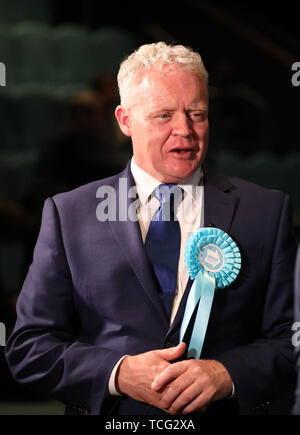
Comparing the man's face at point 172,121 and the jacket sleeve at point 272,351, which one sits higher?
the man's face at point 172,121

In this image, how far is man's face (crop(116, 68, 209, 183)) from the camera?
1.53 m

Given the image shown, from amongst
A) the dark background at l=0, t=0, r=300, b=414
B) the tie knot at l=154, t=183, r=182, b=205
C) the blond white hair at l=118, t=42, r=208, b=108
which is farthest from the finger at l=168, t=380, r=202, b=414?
the dark background at l=0, t=0, r=300, b=414

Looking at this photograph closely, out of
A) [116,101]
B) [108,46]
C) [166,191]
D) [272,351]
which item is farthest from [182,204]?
[108,46]

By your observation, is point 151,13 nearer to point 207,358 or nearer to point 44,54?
point 44,54

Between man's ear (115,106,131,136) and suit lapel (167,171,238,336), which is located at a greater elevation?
man's ear (115,106,131,136)

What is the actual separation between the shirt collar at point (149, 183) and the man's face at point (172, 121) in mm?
35

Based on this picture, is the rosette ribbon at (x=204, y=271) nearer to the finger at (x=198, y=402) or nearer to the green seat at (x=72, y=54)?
the finger at (x=198, y=402)

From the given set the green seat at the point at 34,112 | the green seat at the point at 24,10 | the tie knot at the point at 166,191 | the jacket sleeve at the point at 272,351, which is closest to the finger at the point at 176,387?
the jacket sleeve at the point at 272,351

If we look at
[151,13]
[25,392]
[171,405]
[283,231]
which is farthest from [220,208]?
[151,13]

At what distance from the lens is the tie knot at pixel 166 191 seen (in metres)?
1.60

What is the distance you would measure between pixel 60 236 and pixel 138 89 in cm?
36

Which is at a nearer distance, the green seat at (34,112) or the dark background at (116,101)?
the dark background at (116,101)

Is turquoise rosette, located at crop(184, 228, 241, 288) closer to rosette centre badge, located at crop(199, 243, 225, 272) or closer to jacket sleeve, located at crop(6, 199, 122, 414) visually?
rosette centre badge, located at crop(199, 243, 225, 272)

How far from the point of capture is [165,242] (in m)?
1.59
